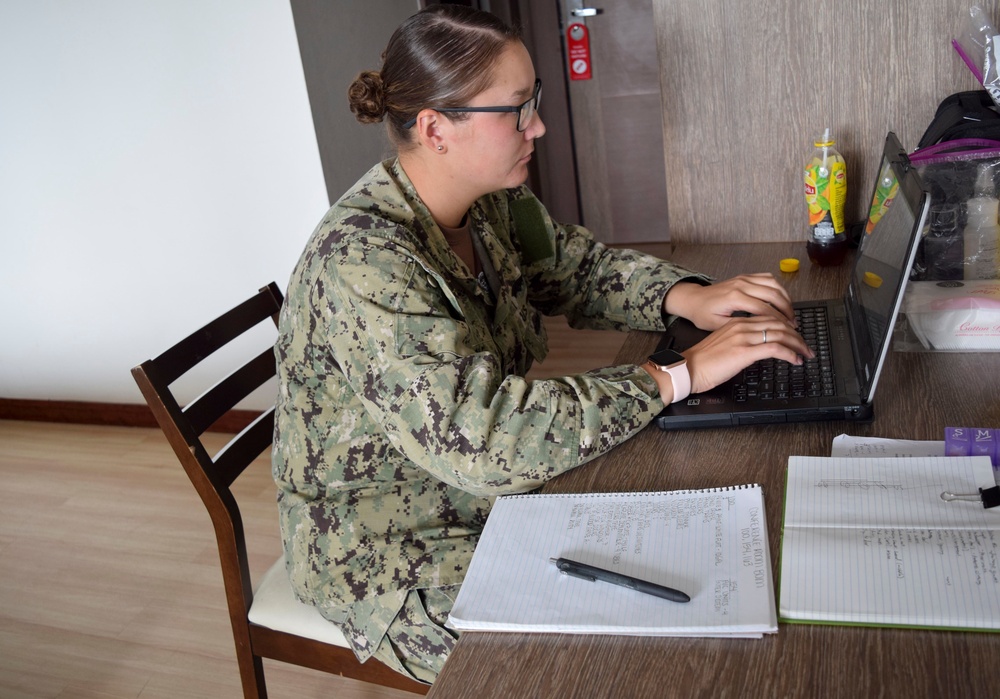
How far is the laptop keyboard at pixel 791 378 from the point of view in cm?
104

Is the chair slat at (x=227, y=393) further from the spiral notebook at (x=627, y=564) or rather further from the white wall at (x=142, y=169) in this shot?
the white wall at (x=142, y=169)

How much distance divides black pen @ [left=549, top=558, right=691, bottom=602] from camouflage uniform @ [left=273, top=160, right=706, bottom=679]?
0.59 feet

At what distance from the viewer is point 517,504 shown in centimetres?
94

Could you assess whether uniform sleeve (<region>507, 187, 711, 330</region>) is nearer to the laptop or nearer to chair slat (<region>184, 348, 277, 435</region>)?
the laptop

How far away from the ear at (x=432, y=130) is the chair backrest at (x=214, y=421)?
0.42 meters

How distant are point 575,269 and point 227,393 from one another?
0.59 metres

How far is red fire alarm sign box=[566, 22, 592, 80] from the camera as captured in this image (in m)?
3.62

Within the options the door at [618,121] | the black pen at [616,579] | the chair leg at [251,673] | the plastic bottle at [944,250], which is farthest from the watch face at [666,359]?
the door at [618,121]

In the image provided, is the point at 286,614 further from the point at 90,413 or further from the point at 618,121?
the point at 618,121

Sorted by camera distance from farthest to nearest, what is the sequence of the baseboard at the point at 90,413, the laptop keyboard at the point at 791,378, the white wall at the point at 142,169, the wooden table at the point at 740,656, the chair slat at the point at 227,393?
the baseboard at the point at 90,413 → the white wall at the point at 142,169 → the chair slat at the point at 227,393 → the laptop keyboard at the point at 791,378 → the wooden table at the point at 740,656

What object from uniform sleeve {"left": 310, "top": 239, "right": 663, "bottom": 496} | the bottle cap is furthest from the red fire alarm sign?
uniform sleeve {"left": 310, "top": 239, "right": 663, "bottom": 496}

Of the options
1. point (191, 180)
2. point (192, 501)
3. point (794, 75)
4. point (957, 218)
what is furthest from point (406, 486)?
point (191, 180)

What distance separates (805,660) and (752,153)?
1186 mm

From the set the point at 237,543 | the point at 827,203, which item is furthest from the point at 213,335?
the point at 827,203
